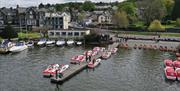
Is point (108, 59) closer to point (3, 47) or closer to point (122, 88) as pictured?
point (122, 88)

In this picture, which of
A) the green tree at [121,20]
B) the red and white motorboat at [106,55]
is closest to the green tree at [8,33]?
the red and white motorboat at [106,55]

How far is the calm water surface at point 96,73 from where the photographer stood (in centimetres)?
4275

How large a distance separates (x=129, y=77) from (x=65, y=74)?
994 cm

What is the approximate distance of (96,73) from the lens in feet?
166

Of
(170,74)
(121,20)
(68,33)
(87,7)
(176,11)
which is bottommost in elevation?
(170,74)

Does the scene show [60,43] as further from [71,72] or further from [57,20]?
[71,72]

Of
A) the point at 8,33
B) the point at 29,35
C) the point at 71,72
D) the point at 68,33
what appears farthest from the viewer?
the point at 29,35

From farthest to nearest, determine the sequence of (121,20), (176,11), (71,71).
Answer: (176,11)
(121,20)
(71,71)

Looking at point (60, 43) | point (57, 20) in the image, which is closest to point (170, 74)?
point (60, 43)

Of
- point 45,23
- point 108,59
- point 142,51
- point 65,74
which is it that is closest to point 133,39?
point 142,51

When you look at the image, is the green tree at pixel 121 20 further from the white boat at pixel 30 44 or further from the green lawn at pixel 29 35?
the white boat at pixel 30 44

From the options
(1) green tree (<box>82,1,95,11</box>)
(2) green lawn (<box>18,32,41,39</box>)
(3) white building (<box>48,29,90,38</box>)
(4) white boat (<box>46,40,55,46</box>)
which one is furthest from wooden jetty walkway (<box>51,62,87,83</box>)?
(1) green tree (<box>82,1,95,11</box>)

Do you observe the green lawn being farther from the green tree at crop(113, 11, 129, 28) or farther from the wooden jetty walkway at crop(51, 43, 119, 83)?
the wooden jetty walkway at crop(51, 43, 119, 83)

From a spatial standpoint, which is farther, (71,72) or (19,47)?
(19,47)
